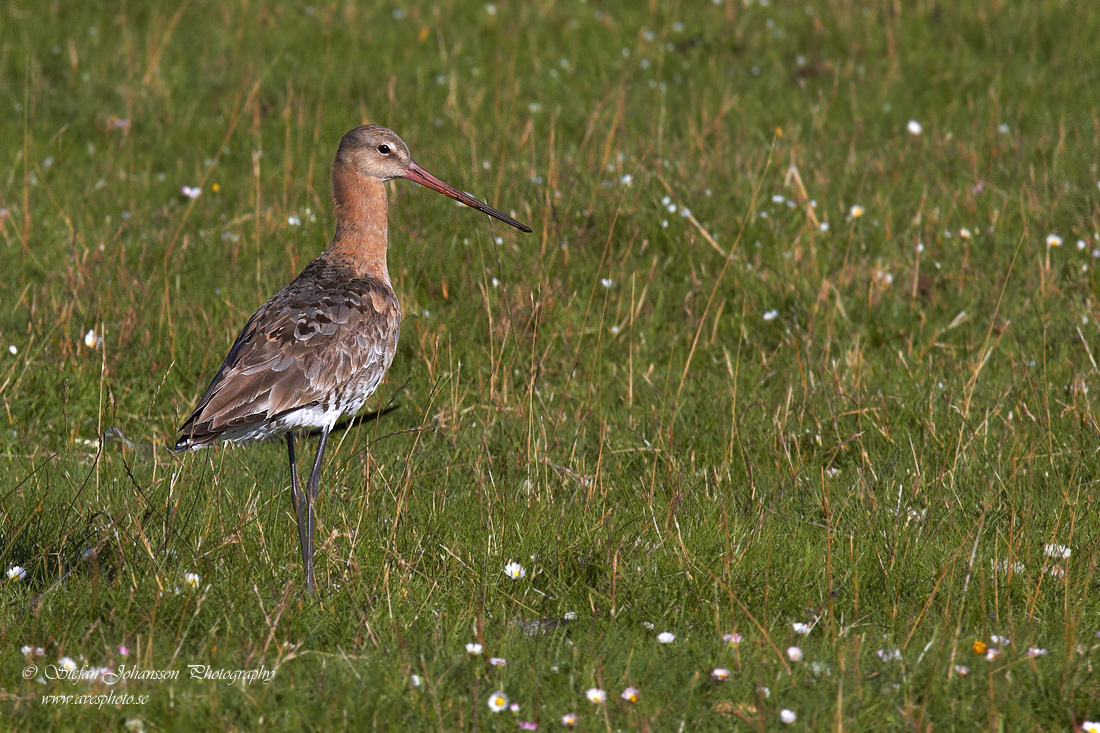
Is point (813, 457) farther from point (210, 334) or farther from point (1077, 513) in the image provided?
point (210, 334)

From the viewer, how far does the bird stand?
13.9 feet

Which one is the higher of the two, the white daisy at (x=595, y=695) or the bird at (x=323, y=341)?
the bird at (x=323, y=341)

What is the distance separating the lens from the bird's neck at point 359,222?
5121mm

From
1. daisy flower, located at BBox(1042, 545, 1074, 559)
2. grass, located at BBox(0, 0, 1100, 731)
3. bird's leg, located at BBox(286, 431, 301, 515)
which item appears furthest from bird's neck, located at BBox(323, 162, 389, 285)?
daisy flower, located at BBox(1042, 545, 1074, 559)

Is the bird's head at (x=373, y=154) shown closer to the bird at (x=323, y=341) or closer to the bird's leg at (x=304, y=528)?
the bird at (x=323, y=341)

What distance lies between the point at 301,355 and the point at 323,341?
0.11 metres

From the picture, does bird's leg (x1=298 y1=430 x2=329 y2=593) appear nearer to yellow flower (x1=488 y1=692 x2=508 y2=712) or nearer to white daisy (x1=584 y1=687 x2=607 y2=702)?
yellow flower (x1=488 y1=692 x2=508 y2=712)

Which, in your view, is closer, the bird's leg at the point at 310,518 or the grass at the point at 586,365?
the grass at the point at 586,365

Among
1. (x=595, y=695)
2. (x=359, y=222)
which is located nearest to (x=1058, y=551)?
(x=595, y=695)

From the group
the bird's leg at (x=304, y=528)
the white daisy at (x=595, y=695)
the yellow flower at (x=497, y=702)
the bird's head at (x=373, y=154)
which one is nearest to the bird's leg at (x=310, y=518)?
the bird's leg at (x=304, y=528)

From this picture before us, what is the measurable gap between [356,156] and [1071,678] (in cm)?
350

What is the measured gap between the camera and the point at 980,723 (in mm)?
3180

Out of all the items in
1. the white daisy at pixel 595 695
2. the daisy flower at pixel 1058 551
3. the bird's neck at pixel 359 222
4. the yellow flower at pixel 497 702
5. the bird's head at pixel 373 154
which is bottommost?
the yellow flower at pixel 497 702

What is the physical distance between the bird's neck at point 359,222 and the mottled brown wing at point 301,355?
0.16 metres
